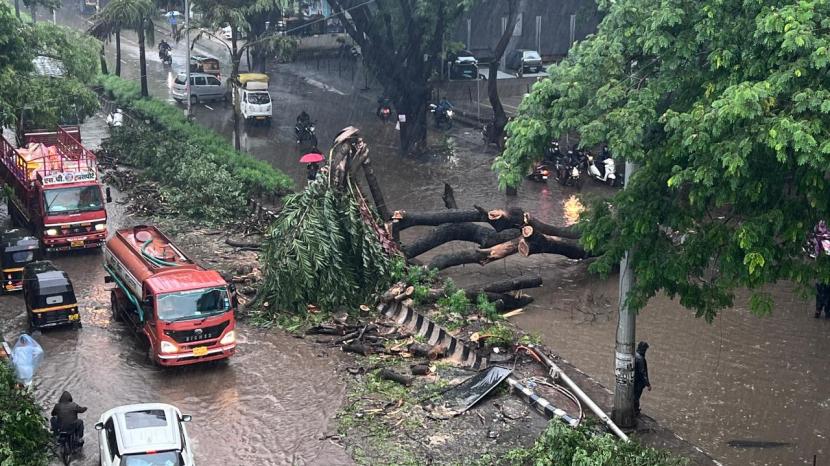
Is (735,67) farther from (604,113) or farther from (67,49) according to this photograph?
(67,49)

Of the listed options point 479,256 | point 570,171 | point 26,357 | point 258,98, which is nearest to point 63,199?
point 26,357

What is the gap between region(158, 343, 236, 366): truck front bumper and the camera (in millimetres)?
18641

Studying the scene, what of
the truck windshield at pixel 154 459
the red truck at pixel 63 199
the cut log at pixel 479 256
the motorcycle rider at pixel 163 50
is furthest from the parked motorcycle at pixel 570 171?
the motorcycle rider at pixel 163 50

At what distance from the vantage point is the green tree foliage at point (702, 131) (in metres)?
12.2

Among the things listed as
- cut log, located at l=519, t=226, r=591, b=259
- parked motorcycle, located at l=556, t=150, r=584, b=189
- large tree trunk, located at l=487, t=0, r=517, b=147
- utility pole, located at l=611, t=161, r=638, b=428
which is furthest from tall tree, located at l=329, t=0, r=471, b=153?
utility pole, located at l=611, t=161, r=638, b=428

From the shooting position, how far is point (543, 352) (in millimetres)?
18797

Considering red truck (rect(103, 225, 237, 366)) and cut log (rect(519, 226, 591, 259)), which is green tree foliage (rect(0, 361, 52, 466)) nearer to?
red truck (rect(103, 225, 237, 366))

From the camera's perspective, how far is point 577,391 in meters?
16.8

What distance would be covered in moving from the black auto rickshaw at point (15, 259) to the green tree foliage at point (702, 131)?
13.3 m

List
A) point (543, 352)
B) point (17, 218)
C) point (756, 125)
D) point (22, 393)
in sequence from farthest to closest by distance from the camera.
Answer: point (17, 218) → point (543, 352) → point (22, 393) → point (756, 125)

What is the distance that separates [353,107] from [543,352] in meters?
30.1

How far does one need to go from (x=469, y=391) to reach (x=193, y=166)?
16561 mm

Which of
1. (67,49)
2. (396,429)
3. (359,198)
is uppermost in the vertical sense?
(67,49)

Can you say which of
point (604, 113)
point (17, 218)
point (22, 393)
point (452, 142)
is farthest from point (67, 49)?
point (604, 113)
